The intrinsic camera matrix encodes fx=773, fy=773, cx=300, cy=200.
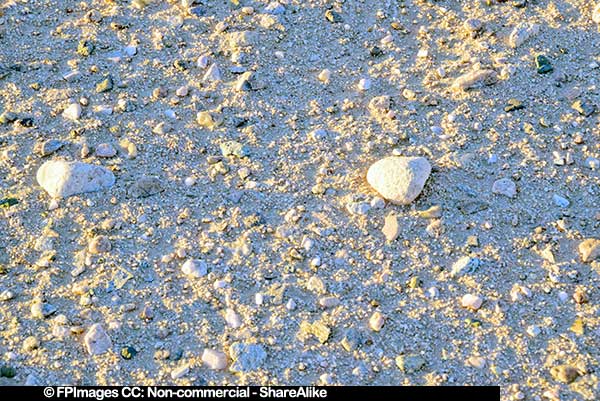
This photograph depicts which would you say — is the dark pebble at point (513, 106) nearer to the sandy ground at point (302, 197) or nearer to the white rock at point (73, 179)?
the sandy ground at point (302, 197)

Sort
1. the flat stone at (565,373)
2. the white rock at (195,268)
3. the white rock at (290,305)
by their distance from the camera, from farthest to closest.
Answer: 1. the white rock at (195,268)
2. the white rock at (290,305)
3. the flat stone at (565,373)

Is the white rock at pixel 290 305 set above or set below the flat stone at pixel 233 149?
below

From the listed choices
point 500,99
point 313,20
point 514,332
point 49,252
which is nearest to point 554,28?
point 500,99

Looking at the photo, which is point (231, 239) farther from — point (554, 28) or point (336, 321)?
point (554, 28)

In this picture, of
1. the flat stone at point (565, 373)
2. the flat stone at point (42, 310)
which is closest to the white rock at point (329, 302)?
the flat stone at point (565, 373)

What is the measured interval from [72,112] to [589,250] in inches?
98.4

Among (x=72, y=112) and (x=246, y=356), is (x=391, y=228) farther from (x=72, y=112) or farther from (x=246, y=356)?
(x=72, y=112)

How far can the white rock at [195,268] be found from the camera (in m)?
3.16

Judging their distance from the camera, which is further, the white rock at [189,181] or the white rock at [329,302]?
the white rock at [189,181]

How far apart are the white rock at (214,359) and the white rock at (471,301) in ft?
3.12

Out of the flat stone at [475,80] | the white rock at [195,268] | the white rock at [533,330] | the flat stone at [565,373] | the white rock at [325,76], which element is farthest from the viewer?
the white rock at [325,76]

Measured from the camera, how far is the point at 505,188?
11.1 ft

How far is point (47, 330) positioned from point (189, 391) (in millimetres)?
635

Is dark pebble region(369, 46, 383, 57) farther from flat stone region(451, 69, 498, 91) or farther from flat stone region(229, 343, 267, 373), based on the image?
flat stone region(229, 343, 267, 373)
